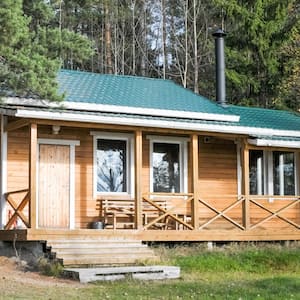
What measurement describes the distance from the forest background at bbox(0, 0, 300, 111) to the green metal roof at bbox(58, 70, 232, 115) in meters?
0.95

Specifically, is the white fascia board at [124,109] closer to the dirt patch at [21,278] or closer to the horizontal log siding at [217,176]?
the horizontal log siding at [217,176]

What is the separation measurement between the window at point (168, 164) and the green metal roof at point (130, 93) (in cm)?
95

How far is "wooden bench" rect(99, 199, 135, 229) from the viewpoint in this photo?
1642cm

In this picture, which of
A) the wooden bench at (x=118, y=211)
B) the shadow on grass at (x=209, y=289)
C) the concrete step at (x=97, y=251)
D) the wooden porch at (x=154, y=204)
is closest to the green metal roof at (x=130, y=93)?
the wooden porch at (x=154, y=204)

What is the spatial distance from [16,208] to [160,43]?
2640 cm

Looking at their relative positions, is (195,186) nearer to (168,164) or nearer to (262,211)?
(168,164)

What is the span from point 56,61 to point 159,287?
411 centimetres

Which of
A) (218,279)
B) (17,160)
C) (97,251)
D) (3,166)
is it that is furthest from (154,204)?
(3,166)

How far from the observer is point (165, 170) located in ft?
58.4

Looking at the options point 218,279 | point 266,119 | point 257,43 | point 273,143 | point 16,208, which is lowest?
point 218,279

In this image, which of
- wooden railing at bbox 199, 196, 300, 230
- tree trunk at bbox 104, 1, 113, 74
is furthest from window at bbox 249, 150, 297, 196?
tree trunk at bbox 104, 1, 113, 74

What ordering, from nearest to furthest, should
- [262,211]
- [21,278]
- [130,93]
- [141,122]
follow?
[21,278] → [141,122] → [130,93] → [262,211]

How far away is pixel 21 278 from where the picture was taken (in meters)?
12.5

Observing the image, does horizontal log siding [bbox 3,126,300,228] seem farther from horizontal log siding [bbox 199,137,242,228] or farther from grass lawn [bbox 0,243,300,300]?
grass lawn [bbox 0,243,300,300]
